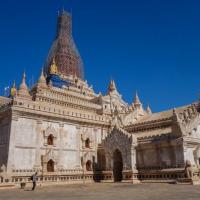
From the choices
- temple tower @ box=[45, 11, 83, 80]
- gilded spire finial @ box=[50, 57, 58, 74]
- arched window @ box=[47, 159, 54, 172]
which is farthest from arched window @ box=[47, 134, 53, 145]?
temple tower @ box=[45, 11, 83, 80]

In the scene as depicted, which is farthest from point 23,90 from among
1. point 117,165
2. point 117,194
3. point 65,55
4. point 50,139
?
point 117,194

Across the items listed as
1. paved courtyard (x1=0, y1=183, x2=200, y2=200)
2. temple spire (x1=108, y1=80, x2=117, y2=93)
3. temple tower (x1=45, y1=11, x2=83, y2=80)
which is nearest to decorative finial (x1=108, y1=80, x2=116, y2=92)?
temple spire (x1=108, y1=80, x2=117, y2=93)

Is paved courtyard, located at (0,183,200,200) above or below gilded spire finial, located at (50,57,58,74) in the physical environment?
below

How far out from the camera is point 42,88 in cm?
4653

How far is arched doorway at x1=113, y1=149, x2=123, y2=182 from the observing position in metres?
36.0

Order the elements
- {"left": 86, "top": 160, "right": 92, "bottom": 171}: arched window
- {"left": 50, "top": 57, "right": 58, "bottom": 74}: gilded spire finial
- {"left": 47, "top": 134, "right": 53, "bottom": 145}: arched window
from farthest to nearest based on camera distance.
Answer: {"left": 50, "top": 57, "right": 58, "bottom": 74}: gilded spire finial → {"left": 86, "top": 160, "right": 92, "bottom": 171}: arched window → {"left": 47, "top": 134, "right": 53, "bottom": 145}: arched window

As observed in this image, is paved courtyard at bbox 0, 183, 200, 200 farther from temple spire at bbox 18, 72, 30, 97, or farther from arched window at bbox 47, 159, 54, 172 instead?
temple spire at bbox 18, 72, 30, 97

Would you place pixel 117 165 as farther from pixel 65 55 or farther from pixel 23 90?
pixel 65 55

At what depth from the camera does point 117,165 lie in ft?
120

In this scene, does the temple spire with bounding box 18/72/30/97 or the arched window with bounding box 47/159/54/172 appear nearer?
the arched window with bounding box 47/159/54/172

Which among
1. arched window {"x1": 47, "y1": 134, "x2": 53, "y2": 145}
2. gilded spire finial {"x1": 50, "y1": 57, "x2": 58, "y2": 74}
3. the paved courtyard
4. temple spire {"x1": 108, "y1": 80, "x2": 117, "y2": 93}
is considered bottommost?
the paved courtyard

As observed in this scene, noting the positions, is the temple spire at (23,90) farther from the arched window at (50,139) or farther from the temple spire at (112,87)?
the temple spire at (112,87)

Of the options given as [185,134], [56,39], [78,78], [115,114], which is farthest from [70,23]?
[185,134]

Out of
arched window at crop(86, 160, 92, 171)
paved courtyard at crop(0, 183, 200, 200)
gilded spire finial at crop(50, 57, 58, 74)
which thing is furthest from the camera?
gilded spire finial at crop(50, 57, 58, 74)
